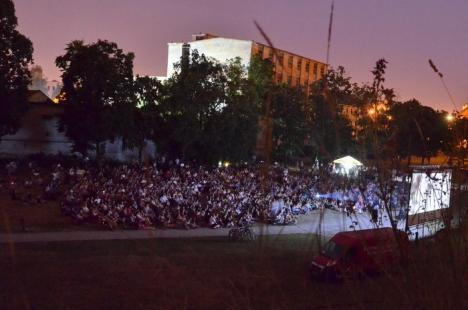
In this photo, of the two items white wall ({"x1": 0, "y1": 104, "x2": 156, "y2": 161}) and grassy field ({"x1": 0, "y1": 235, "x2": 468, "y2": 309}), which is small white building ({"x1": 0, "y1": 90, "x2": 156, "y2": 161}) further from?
grassy field ({"x1": 0, "y1": 235, "x2": 468, "y2": 309})

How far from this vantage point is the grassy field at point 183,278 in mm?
2205

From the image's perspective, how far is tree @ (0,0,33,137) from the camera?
1209 inches

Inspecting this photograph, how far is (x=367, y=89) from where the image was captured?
291cm

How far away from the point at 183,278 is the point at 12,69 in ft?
82.3

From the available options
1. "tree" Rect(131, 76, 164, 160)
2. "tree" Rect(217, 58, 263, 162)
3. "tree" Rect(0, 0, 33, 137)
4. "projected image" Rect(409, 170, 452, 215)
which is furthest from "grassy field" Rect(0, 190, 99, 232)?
"projected image" Rect(409, 170, 452, 215)

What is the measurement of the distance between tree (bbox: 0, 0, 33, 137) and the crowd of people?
346 centimetres

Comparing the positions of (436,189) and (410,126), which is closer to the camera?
(436,189)

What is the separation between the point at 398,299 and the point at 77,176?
25564 millimetres

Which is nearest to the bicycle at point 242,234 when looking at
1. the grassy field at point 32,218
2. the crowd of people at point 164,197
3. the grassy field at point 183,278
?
the grassy field at point 183,278

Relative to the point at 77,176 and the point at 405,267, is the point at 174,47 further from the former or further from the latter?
the point at 405,267

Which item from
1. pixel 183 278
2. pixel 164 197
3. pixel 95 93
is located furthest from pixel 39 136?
pixel 183 278

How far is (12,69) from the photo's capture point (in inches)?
1228

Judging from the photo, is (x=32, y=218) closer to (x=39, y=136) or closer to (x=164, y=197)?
(x=164, y=197)

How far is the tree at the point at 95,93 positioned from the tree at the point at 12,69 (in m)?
3.17
